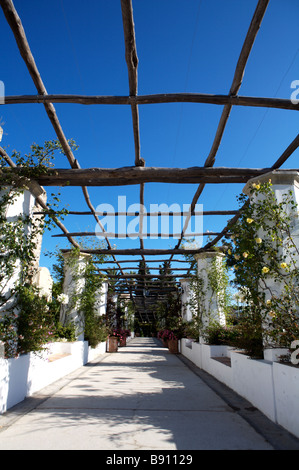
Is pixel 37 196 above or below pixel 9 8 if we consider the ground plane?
below

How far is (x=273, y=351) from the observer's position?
3.49m

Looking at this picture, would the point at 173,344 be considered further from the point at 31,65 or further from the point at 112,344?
the point at 31,65

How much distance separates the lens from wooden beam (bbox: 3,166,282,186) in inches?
181

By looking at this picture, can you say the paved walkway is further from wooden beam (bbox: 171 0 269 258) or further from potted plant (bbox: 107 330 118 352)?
potted plant (bbox: 107 330 118 352)

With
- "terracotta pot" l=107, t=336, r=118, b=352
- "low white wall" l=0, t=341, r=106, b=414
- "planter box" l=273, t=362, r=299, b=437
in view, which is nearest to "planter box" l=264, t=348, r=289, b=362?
"planter box" l=273, t=362, r=299, b=437

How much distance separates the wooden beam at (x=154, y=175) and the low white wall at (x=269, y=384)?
2.57 metres

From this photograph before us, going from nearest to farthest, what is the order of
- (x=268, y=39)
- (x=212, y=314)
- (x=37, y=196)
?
(x=268, y=39) → (x=37, y=196) → (x=212, y=314)

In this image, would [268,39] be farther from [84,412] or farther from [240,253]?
[84,412]

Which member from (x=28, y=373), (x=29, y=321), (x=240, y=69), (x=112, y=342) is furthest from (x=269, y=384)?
(x=112, y=342)

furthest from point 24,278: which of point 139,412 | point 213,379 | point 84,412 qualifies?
point 213,379

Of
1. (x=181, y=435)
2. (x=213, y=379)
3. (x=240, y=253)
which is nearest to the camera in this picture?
(x=181, y=435)

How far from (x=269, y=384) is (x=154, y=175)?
3.13 metres
